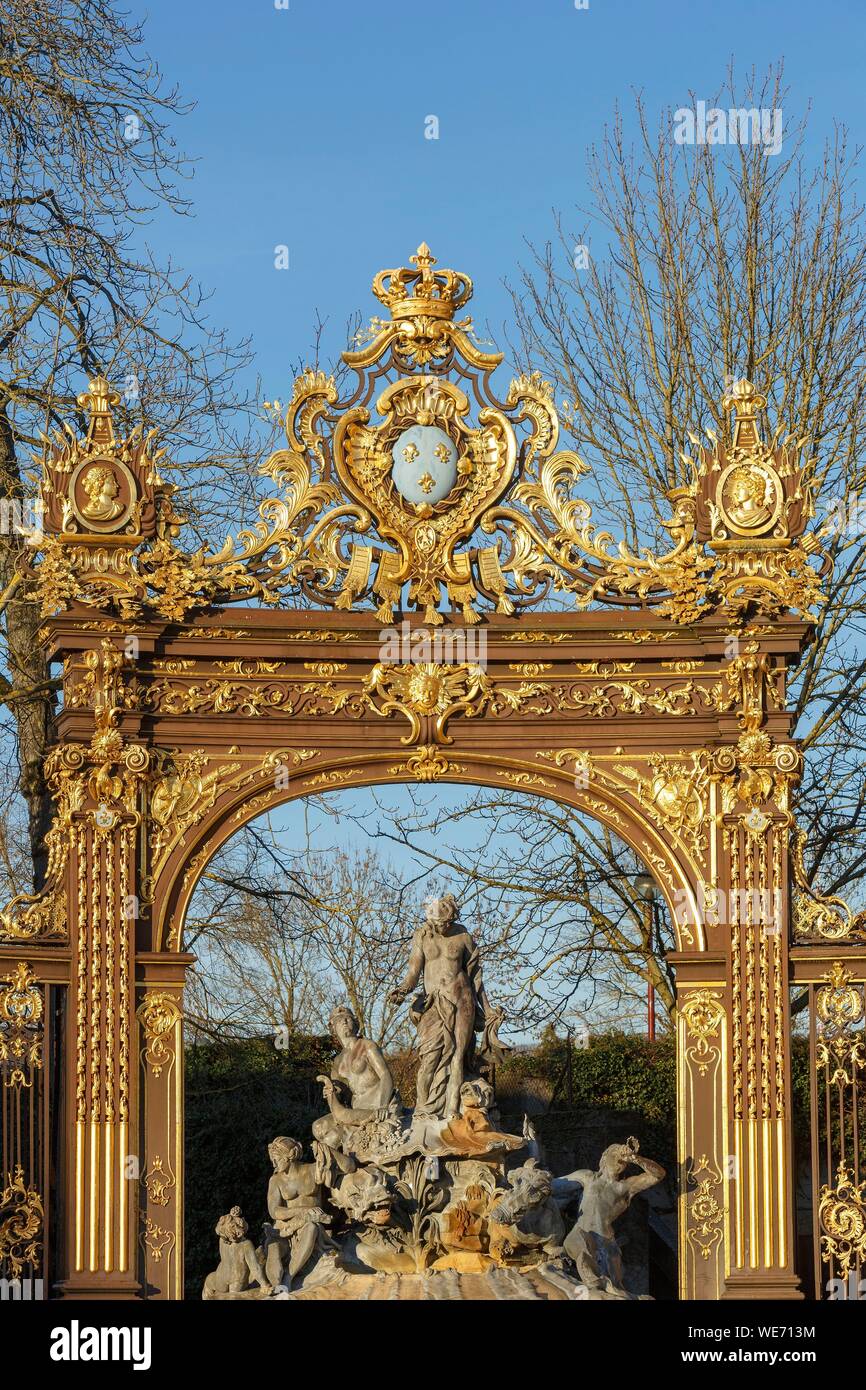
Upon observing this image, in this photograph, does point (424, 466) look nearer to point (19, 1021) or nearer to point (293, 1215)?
point (19, 1021)

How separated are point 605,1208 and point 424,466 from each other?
14.6ft

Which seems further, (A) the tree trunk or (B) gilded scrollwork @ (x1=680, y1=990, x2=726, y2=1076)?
(A) the tree trunk

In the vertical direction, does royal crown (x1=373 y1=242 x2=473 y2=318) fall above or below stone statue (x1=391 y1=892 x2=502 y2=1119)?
above

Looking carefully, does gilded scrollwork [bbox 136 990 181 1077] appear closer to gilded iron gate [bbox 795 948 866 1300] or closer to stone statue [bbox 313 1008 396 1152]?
stone statue [bbox 313 1008 396 1152]

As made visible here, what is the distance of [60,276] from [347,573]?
4275 mm

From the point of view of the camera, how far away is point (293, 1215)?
48.4 ft

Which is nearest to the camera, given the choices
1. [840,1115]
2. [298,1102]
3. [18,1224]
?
[18,1224]

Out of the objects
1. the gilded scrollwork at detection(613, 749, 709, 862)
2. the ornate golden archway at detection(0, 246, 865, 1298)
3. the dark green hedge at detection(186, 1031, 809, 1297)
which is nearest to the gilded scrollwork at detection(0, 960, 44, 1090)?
the ornate golden archway at detection(0, 246, 865, 1298)

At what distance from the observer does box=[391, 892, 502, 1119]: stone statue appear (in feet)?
49.6

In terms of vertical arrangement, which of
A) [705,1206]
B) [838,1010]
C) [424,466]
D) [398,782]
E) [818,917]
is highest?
[424,466]

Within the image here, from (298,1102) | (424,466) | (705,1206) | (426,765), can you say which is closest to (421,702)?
(426,765)

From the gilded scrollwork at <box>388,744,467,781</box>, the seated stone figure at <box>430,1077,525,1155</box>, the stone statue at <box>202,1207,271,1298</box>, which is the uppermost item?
the gilded scrollwork at <box>388,744,467,781</box>

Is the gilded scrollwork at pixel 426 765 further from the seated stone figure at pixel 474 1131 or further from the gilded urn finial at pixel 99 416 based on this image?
the gilded urn finial at pixel 99 416

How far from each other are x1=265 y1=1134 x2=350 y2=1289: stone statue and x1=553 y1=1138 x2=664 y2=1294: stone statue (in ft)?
4.54
